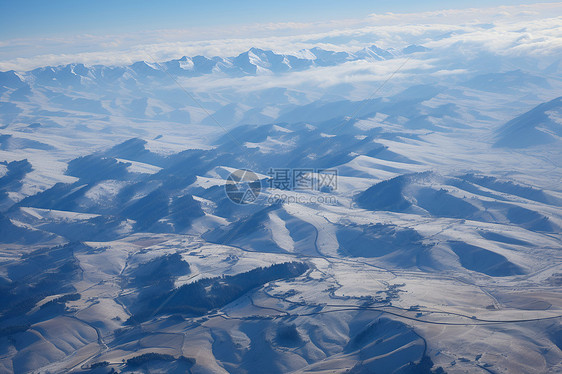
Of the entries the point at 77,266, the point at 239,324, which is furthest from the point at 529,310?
the point at 77,266

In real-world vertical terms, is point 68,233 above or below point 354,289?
below

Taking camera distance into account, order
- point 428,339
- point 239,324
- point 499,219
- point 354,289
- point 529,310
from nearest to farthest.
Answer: point 428,339, point 529,310, point 239,324, point 354,289, point 499,219

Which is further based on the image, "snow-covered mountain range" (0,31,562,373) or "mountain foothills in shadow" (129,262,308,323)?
"mountain foothills in shadow" (129,262,308,323)

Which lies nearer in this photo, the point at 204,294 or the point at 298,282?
Answer: the point at 204,294

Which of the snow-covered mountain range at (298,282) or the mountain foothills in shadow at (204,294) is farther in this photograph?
the mountain foothills in shadow at (204,294)

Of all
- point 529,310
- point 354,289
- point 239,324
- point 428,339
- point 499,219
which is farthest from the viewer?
point 499,219

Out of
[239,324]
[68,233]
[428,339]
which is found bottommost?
[68,233]

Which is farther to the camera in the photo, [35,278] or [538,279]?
[35,278]

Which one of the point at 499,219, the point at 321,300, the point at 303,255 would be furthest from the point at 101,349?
the point at 499,219

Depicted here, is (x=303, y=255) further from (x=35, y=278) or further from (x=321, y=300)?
(x=35, y=278)

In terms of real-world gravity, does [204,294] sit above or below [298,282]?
above
